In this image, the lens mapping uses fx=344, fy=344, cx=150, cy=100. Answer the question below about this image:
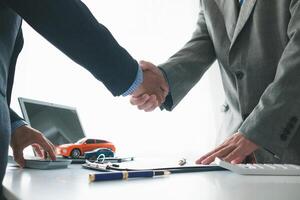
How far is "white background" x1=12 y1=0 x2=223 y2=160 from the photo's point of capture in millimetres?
2018

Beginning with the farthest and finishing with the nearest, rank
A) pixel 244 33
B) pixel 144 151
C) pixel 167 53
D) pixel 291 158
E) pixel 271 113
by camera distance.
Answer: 1. pixel 167 53
2. pixel 144 151
3. pixel 244 33
4. pixel 291 158
5. pixel 271 113

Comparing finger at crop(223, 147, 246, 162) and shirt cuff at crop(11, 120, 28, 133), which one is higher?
shirt cuff at crop(11, 120, 28, 133)

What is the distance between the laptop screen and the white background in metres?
0.51

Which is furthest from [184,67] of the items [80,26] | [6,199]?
[6,199]

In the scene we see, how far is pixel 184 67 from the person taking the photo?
125 centimetres

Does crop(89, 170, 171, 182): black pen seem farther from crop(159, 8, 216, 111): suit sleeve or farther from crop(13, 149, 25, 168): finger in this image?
crop(159, 8, 216, 111): suit sleeve

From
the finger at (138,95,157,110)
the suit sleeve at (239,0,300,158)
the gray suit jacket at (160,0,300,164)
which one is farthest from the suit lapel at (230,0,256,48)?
the finger at (138,95,157,110)

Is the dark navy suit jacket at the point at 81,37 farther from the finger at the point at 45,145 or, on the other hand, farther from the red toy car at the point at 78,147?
the red toy car at the point at 78,147

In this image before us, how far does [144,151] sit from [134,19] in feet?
2.82

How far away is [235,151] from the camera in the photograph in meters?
0.79

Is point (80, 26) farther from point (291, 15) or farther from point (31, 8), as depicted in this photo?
point (291, 15)

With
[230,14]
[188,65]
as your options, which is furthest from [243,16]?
[188,65]

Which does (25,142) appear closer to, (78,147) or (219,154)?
(78,147)

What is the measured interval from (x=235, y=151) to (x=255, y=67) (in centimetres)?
34
